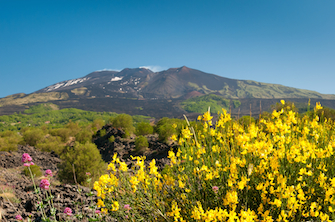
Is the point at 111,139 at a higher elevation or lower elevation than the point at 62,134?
higher

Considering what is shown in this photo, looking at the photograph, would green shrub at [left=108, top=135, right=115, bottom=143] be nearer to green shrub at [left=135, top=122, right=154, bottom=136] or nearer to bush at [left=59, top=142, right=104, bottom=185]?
green shrub at [left=135, top=122, right=154, bottom=136]

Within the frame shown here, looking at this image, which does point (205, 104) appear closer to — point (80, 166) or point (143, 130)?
point (143, 130)

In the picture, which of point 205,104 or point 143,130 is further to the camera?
point 205,104

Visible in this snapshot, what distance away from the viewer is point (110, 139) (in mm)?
18906

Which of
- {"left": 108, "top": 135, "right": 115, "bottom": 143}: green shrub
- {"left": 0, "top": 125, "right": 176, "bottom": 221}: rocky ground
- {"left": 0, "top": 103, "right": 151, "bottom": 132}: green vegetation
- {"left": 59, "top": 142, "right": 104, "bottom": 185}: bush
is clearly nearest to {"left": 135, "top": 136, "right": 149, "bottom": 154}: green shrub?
{"left": 0, "top": 125, "right": 176, "bottom": 221}: rocky ground

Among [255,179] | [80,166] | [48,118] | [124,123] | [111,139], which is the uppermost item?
[255,179]

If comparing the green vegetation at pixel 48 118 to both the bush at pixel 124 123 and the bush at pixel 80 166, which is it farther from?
the bush at pixel 80 166

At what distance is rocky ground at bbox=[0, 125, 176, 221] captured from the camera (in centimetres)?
433

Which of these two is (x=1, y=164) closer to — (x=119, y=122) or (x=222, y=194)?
(x=119, y=122)

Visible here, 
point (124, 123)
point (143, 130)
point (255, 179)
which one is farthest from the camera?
point (124, 123)

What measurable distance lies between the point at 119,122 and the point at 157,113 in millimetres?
126829

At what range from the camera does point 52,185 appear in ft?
26.1

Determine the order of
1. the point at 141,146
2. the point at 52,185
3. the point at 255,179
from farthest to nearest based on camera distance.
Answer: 1. the point at 141,146
2. the point at 52,185
3. the point at 255,179

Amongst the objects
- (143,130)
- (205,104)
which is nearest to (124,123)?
(143,130)
